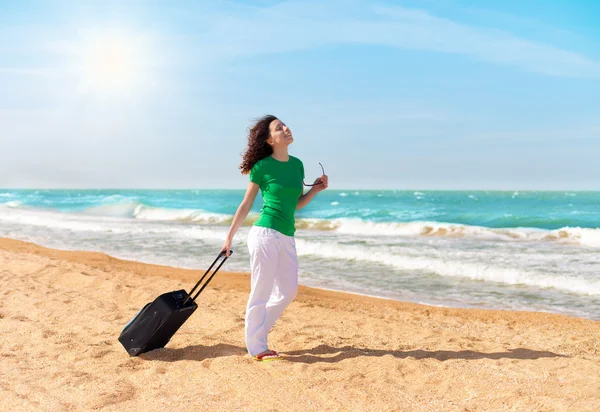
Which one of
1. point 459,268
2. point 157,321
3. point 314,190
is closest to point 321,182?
point 314,190

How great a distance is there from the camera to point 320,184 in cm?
446

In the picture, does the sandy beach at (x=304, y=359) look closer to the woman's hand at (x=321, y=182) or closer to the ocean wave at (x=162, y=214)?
the woman's hand at (x=321, y=182)

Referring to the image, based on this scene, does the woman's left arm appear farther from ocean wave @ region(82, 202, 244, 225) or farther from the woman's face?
ocean wave @ region(82, 202, 244, 225)

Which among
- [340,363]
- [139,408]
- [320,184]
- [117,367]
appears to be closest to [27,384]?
[117,367]

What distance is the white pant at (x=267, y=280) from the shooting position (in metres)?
4.12

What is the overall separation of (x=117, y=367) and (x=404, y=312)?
376 cm

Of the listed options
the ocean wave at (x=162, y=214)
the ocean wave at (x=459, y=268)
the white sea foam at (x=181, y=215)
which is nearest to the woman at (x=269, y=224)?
the ocean wave at (x=459, y=268)

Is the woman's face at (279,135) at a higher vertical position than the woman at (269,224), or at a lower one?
higher

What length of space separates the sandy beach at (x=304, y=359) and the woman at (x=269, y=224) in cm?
41

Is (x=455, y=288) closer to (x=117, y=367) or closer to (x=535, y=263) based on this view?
(x=535, y=263)

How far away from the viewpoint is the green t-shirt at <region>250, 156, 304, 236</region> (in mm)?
4137

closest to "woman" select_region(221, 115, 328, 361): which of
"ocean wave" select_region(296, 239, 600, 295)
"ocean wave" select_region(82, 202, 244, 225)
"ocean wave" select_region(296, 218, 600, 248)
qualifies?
"ocean wave" select_region(296, 239, 600, 295)

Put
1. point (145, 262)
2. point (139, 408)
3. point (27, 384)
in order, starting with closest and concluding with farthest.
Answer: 1. point (139, 408)
2. point (27, 384)
3. point (145, 262)

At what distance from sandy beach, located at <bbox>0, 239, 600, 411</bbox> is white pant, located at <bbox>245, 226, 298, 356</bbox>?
0.27 m
